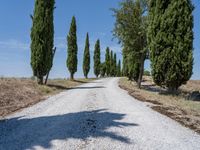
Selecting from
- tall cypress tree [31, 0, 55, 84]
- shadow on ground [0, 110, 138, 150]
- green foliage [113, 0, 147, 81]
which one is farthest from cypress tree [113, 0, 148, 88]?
shadow on ground [0, 110, 138, 150]

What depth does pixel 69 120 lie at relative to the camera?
36.1ft

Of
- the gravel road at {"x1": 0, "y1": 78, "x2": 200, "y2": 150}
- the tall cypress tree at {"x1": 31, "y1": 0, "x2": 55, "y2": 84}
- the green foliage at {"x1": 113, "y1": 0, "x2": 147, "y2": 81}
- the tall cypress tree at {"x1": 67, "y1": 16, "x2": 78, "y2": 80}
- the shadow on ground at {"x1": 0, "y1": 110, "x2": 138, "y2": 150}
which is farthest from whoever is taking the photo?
the tall cypress tree at {"x1": 67, "y1": 16, "x2": 78, "y2": 80}

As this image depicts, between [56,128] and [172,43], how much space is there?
15.6 metres

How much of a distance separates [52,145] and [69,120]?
3293 millimetres

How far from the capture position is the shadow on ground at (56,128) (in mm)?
8203

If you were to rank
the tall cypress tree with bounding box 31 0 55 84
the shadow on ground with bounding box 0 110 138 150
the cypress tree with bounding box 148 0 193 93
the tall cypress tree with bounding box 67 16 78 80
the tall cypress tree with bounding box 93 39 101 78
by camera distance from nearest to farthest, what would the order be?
the shadow on ground with bounding box 0 110 138 150 < the cypress tree with bounding box 148 0 193 93 < the tall cypress tree with bounding box 31 0 55 84 < the tall cypress tree with bounding box 67 16 78 80 < the tall cypress tree with bounding box 93 39 101 78

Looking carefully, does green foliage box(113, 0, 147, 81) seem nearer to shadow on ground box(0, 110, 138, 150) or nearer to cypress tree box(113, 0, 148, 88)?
cypress tree box(113, 0, 148, 88)

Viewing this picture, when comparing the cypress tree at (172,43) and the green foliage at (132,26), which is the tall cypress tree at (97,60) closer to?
the green foliage at (132,26)

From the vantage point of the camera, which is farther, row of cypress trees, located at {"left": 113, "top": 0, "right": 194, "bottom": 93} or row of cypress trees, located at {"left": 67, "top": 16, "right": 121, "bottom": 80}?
row of cypress trees, located at {"left": 67, "top": 16, "right": 121, "bottom": 80}

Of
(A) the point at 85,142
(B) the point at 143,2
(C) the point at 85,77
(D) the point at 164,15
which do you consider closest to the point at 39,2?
(B) the point at 143,2

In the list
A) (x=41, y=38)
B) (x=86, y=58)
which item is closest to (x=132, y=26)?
(x=41, y=38)

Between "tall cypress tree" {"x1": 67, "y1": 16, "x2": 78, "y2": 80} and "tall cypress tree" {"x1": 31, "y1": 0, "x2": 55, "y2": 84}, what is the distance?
69.9 feet

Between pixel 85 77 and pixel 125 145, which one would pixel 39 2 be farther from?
pixel 85 77

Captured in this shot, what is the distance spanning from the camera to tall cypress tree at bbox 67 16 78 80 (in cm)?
5416
